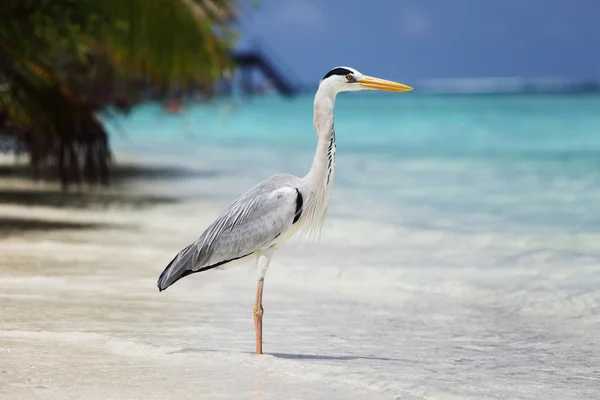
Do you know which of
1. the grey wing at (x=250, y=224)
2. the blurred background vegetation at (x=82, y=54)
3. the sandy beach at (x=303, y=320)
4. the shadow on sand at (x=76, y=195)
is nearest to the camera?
the sandy beach at (x=303, y=320)

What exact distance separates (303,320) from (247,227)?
153cm

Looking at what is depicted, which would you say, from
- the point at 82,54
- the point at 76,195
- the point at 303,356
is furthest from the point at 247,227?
the point at 76,195

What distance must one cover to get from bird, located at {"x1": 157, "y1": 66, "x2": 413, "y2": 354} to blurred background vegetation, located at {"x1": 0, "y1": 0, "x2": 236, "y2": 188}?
693cm

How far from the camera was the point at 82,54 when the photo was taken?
14727mm

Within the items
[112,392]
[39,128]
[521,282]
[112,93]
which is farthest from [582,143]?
[112,392]

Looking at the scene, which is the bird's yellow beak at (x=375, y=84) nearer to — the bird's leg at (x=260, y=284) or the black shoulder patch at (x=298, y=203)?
the black shoulder patch at (x=298, y=203)

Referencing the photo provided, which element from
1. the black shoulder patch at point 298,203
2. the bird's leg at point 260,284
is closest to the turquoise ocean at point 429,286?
the bird's leg at point 260,284

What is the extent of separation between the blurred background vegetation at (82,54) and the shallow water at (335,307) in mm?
821

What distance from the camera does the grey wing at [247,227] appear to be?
5.66 meters

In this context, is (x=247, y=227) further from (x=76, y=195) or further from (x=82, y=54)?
(x=76, y=195)

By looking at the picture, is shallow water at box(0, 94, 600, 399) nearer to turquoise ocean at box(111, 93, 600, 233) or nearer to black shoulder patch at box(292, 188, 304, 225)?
turquoise ocean at box(111, 93, 600, 233)

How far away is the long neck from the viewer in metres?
5.66

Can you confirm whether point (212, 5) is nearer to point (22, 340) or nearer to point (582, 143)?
point (22, 340)

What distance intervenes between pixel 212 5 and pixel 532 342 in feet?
29.3
